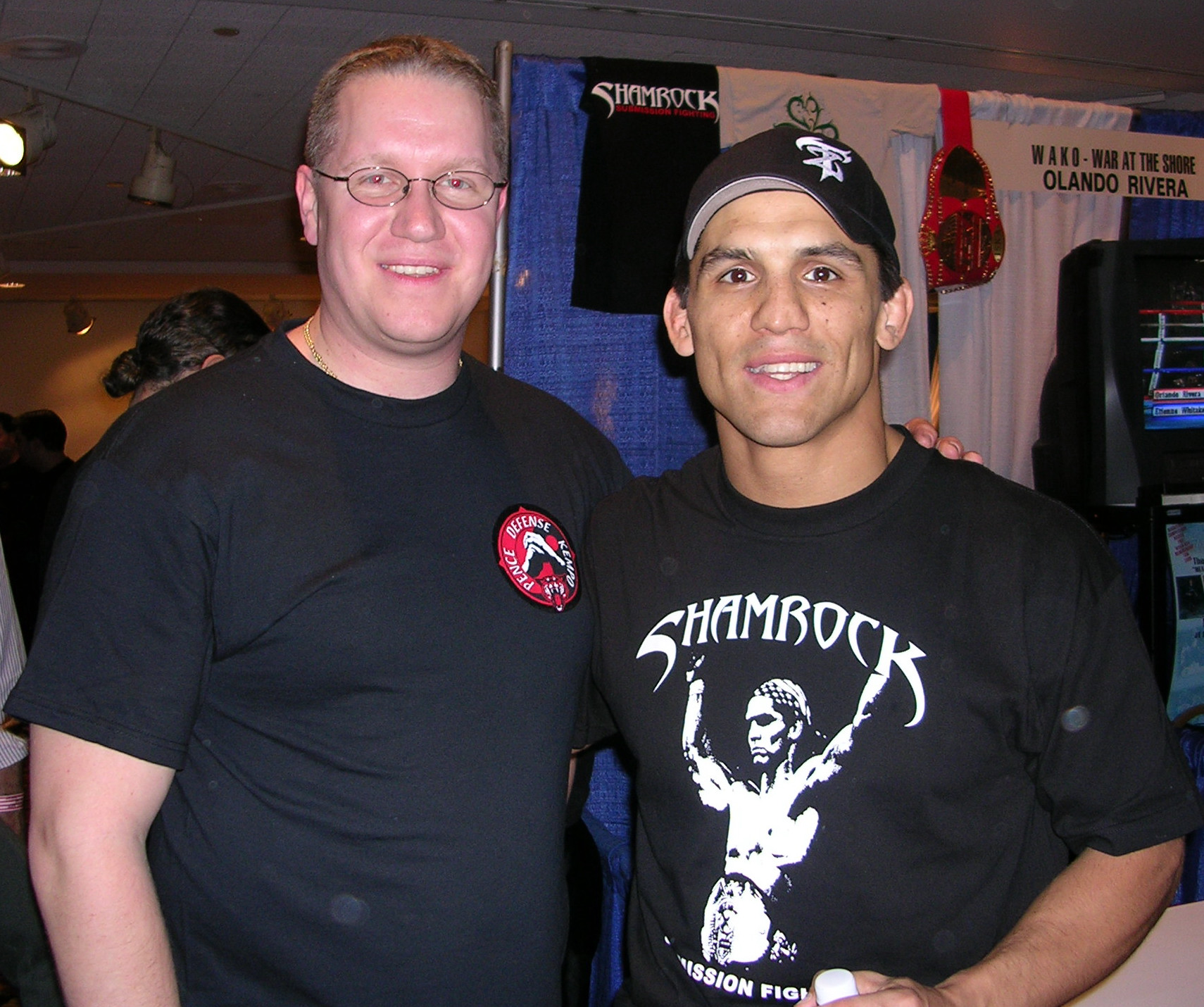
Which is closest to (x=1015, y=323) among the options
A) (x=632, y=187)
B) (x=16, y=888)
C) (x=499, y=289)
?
(x=632, y=187)

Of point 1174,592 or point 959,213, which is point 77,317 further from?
point 1174,592

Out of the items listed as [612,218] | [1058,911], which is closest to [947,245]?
[612,218]

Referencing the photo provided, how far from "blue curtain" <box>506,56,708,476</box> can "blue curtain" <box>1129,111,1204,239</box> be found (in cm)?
184

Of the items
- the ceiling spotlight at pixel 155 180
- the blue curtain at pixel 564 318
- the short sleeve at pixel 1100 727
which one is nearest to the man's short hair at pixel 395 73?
the short sleeve at pixel 1100 727

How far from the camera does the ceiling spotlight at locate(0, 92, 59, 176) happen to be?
5.06 m

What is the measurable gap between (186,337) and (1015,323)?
8.34 feet

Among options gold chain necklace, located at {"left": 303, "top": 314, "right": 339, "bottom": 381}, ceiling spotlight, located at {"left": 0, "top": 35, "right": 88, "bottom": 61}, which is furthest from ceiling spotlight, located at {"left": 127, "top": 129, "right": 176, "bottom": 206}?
gold chain necklace, located at {"left": 303, "top": 314, "right": 339, "bottom": 381}

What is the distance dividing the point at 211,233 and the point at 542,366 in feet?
25.4

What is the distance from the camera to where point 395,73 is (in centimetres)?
137

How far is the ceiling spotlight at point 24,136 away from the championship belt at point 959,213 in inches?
178

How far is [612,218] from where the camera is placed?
2.62 meters

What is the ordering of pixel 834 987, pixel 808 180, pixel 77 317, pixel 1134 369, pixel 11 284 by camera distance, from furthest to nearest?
pixel 77 317, pixel 11 284, pixel 1134 369, pixel 808 180, pixel 834 987

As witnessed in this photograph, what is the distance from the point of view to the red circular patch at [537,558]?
1370 millimetres

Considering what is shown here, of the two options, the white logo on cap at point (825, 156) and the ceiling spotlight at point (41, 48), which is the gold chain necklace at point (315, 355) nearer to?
the white logo on cap at point (825, 156)
